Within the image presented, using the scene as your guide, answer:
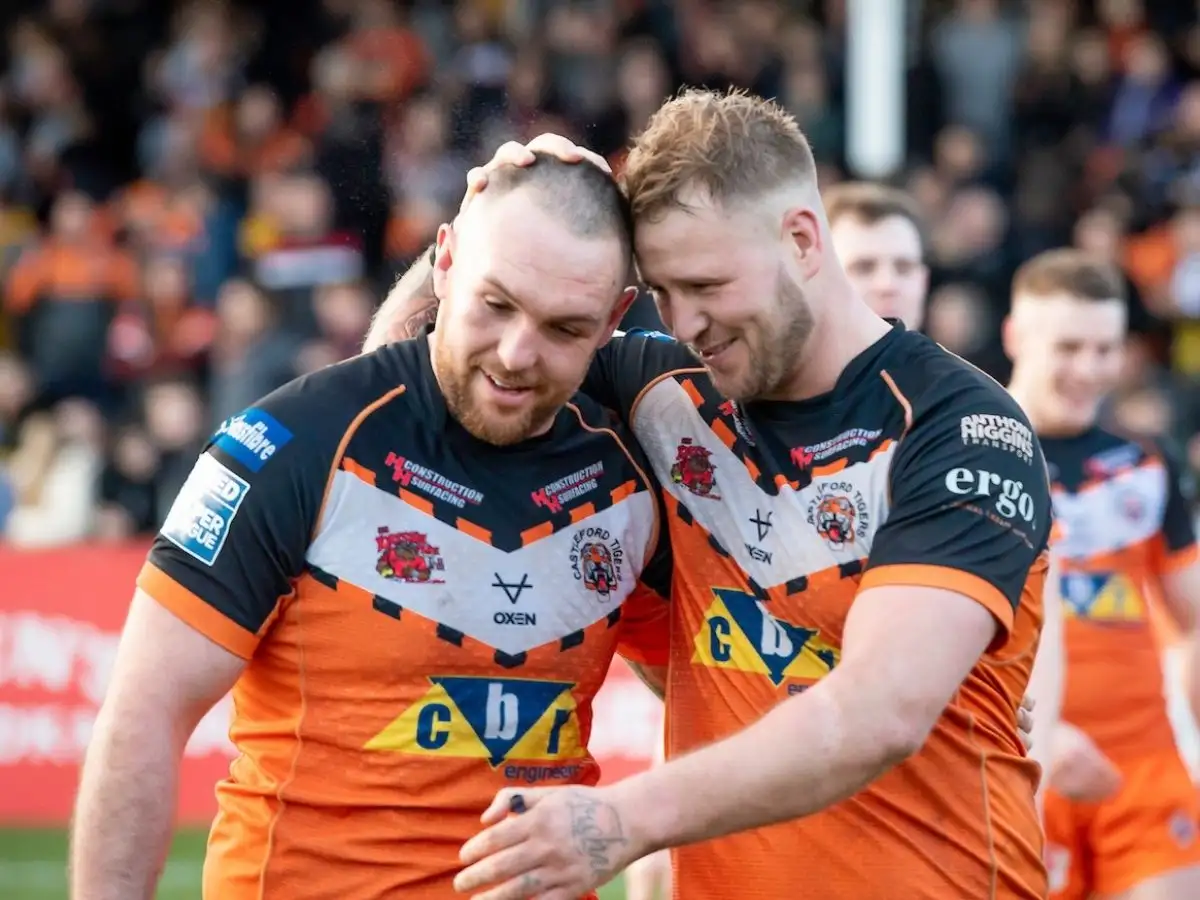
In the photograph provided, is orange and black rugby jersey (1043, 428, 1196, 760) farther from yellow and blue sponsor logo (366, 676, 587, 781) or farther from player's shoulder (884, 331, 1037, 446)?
yellow and blue sponsor logo (366, 676, 587, 781)

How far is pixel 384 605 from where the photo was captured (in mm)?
3527

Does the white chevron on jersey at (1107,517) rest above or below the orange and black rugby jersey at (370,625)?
above

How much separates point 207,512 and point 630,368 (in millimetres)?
1057

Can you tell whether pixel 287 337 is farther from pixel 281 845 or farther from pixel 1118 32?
pixel 281 845

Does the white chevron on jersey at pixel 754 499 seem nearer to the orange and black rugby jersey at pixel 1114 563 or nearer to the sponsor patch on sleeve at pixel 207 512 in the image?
the sponsor patch on sleeve at pixel 207 512

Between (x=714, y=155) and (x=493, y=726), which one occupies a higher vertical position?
(x=714, y=155)

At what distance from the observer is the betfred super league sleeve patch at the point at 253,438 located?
3.47 metres

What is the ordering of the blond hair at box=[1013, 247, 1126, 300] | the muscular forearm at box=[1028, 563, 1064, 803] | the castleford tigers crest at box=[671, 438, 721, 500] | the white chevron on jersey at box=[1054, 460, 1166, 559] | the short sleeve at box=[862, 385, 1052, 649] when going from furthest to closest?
1. the white chevron on jersey at box=[1054, 460, 1166, 559]
2. the blond hair at box=[1013, 247, 1126, 300]
3. the muscular forearm at box=[1028, 563, 1064, 803]
4. the castleford tigers crest at box=[671, 438, 721, 500]
5. the short sleeve at box=[862, 385, 1052, 649]

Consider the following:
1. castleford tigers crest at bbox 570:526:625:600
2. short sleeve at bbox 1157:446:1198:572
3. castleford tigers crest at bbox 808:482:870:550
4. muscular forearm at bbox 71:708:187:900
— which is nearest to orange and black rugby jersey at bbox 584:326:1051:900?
castleford tigers crest at bbox 808:482:870:550

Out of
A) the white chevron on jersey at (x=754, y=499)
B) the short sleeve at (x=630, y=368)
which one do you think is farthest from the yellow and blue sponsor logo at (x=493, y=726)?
the short sleeve at (x=630, y=368)

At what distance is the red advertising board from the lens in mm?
10227

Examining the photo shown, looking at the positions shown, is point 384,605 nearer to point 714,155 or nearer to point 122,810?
point 122,810

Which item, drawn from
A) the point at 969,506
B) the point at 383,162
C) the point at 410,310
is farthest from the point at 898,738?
the point at 383,162

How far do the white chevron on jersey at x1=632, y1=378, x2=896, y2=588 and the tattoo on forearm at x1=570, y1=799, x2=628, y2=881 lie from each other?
838mm
